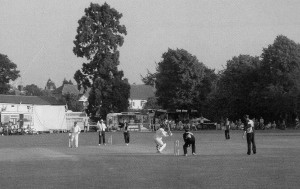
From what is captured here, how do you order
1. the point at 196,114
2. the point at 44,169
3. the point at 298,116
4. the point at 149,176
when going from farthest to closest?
the point at 196,114, the point at 298,116, the point at 44,169, the point at 149,176

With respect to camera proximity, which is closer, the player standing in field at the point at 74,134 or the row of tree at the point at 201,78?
the player standing in field at the point at 74,134

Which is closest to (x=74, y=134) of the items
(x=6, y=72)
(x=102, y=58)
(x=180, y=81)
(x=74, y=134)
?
(x=74, y=134)

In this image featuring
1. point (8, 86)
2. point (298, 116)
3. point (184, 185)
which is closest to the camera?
point (184, 185)

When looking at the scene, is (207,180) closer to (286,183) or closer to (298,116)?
(286,183)

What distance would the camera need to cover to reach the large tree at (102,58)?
84.9 metres

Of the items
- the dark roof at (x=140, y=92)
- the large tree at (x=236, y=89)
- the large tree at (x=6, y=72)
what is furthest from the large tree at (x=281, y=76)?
the dark roof at (x=140, y=92)

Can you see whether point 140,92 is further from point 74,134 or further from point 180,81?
point 74,134

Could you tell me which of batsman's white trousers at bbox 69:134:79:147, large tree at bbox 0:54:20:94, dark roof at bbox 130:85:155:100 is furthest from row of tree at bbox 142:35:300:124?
dark roof at bbox 130:85:155:100

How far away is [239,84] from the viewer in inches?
3563

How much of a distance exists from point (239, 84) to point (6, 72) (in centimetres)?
4498

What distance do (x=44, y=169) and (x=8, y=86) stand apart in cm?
9591

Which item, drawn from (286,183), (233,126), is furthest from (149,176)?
(233,126)

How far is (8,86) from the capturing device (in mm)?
114500

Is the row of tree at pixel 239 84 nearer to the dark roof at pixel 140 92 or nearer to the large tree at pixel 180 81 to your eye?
the large tree at pixel 180 81
